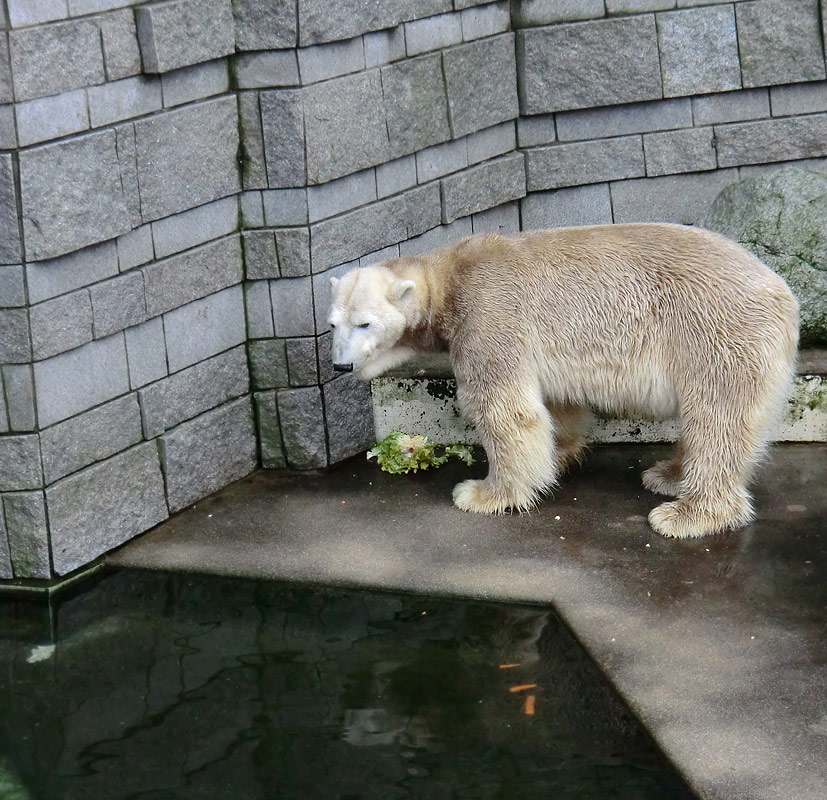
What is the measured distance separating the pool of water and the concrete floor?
0.37ft

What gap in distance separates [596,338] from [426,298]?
73 cm

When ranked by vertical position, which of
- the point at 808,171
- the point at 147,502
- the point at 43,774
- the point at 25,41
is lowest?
the point at 43,774

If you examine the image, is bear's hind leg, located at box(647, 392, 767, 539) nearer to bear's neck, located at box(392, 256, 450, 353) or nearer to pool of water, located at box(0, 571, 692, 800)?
pool of water, located at box(0, 571, 692, 800)

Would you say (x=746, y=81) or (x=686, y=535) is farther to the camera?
(x=746, y=81)

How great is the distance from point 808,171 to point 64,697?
4254 mm

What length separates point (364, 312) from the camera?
516cm

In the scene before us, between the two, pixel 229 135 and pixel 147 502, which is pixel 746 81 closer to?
pixel 229 135

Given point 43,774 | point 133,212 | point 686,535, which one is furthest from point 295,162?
point 43,774

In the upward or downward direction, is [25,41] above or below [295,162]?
above

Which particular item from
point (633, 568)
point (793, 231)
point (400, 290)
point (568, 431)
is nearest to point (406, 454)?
point (568, 431)

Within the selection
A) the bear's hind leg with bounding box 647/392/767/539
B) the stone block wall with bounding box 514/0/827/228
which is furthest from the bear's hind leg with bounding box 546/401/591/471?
the stone block wall with bounding box 514/0/827/228

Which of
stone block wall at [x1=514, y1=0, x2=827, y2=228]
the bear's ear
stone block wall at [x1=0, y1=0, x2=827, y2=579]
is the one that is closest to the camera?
stone block wall at [x1=0, y1=0, x2=827, y2=579]

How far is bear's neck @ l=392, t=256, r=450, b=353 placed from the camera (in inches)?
208

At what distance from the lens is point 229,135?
17.8ft
